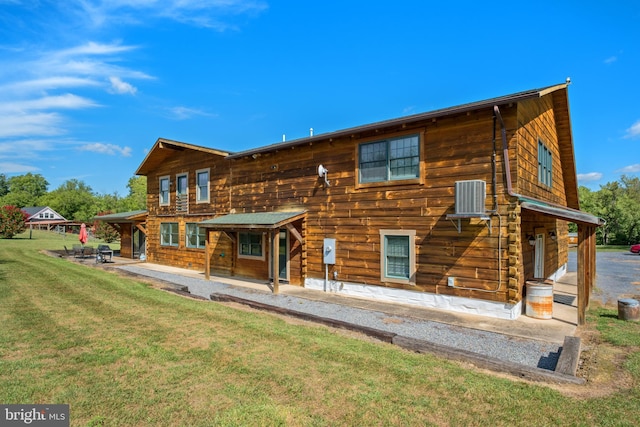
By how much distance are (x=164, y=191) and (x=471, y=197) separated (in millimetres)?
16587

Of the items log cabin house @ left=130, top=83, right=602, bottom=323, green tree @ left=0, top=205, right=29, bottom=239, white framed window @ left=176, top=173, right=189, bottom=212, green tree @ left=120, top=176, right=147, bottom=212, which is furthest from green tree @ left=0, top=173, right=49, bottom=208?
log cabin house @ left=130, top=83, right=602, bottom=323

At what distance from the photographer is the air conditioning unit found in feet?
27.2

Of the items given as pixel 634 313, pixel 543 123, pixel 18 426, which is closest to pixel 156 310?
pixel 18 426

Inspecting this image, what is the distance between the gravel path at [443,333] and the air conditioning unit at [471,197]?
2.68 m

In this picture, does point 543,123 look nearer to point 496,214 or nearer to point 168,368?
point 496,214

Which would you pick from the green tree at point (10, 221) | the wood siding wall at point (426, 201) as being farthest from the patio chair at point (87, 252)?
the green tree at point (10, 221)

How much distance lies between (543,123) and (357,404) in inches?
438

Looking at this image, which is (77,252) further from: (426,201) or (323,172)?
(426,201)

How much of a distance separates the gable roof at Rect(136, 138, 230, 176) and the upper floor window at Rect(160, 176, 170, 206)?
3.47 ft

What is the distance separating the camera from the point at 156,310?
28.2 ft

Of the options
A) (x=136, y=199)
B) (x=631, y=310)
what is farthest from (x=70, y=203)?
(x=631, y=310)

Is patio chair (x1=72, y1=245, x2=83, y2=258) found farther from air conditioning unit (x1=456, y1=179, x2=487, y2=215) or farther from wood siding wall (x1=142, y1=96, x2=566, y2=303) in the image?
air conditioning unit (x1=456, y1=179, x2=487, y2=215)

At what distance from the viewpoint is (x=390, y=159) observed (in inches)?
407

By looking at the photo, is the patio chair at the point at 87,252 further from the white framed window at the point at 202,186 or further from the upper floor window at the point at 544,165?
the upper floor window at the point at 544,165
